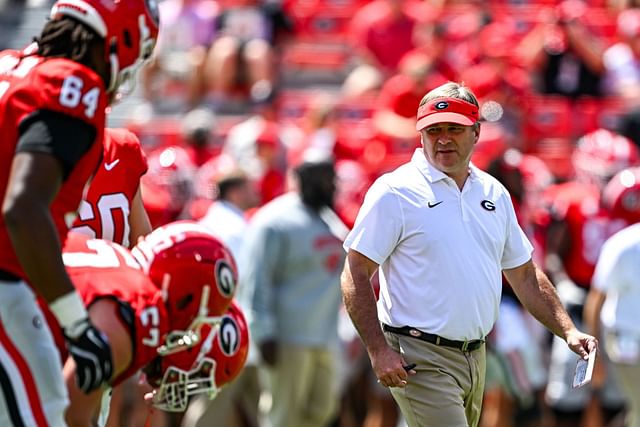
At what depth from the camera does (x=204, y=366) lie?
4883 mm

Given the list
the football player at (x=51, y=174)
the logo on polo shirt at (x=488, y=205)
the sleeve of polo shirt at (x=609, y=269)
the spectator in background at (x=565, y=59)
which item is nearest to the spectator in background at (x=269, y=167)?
the spectator in background at (x=565, y=59)

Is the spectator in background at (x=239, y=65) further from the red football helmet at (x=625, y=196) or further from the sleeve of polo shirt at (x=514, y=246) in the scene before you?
the sleeve of polo shirt at (x=514, y=246)

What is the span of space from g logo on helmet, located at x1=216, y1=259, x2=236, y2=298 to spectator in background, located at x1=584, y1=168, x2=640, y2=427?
4.33m

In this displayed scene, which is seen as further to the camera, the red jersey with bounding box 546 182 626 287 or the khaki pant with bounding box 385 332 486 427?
the red jersey with bounding box 546 182 626 287

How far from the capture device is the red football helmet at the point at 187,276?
172 inches

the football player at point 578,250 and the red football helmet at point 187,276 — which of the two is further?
the football player at point 578,250

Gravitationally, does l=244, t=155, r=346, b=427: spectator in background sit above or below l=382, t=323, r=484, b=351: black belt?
below

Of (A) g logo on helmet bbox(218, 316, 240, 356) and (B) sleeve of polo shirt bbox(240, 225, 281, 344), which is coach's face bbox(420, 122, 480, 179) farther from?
(B) sleeve of polo shirt bbox(240, 225, 281, 344)

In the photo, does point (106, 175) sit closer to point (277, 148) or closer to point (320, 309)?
point (320, 309)

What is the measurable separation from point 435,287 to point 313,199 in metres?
3.86

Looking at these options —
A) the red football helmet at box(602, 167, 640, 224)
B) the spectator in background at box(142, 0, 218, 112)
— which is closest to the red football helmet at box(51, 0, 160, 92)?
the red football helmet at box(602, 167, 640, 224)

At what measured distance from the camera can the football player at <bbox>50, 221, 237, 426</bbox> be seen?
13.1 ft

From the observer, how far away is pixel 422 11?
553 inches

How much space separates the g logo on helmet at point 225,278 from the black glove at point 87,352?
87cm
